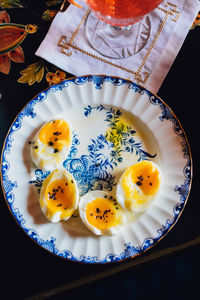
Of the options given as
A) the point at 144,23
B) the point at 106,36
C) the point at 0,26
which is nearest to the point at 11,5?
the point at 0,26

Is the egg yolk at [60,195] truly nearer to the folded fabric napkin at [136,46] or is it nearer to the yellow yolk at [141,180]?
the yellow yolk at [141,180]

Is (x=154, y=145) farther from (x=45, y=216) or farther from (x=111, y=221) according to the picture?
(x=45, y=216)

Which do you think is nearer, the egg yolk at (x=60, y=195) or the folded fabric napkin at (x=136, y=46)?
the egg yolk at (x=60, y=195)

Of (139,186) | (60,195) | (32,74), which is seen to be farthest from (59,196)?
(32,74)

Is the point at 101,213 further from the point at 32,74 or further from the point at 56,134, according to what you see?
the point at 32,74

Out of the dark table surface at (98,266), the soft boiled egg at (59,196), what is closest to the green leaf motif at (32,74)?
the dark table surface at (98,266)

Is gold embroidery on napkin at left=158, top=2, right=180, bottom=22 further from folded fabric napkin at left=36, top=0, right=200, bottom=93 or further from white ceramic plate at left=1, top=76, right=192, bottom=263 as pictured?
white ceramic plate at left=1, top=76, right=192, bottom=263
